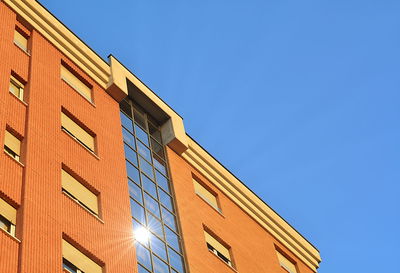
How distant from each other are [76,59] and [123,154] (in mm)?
4558

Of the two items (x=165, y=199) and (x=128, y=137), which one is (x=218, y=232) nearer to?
(x=165, y=199)

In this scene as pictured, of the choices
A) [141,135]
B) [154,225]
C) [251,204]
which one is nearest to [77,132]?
[154,225]

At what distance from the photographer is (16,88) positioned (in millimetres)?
23547

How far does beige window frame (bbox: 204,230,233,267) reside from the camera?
2712cm

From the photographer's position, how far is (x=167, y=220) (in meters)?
25.4

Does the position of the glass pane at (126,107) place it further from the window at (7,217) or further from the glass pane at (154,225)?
the window at (7,217)

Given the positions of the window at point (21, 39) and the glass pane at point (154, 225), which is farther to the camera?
the window at point (21, 39)

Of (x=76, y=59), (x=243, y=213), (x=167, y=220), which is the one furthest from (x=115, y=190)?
(x=243, y=213)

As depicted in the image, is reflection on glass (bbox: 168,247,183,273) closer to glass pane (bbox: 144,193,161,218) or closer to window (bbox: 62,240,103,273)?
glass pane (bbox: 144,193,161,218)

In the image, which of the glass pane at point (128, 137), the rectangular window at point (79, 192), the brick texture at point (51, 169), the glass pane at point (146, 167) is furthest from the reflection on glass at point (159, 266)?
the glass pane at point (128, 137)

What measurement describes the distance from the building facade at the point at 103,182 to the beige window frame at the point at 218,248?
5cm

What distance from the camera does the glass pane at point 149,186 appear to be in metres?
25.7

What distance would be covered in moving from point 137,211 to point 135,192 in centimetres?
92

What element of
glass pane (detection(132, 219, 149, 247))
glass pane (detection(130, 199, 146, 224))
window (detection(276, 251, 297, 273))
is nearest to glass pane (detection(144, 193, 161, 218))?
glass pane (detection(130, 199, 146, 224))
